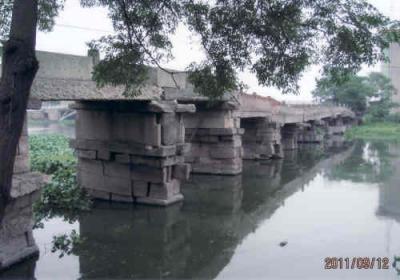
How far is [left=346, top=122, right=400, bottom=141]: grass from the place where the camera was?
3438 cm

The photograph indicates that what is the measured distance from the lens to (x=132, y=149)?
31.9 ft

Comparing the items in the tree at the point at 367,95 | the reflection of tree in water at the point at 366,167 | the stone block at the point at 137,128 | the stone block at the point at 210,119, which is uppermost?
the tree at the point at 367,95

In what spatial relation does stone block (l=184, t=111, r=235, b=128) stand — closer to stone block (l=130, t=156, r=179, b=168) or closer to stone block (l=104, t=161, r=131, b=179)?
stone block (l=130, t=156, r=179, b=168)

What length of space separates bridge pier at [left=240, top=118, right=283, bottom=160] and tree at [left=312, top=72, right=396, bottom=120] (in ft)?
78.4

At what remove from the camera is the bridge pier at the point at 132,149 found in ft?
31.5

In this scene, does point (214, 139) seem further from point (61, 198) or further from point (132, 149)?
point (61, 198)

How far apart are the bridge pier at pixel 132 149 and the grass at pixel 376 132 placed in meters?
27.2

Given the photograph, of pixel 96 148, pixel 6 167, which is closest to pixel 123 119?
pixel 96 148

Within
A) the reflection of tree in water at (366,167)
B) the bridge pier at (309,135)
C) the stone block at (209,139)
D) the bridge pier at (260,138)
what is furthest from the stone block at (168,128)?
the bridge pier at (309,135)

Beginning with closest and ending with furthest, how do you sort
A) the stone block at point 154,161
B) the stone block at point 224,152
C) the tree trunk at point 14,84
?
the tree trunk at point 14,84
the stone block at point 154,161
the stone block at point 224,152

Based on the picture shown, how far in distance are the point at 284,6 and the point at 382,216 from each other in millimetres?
6217

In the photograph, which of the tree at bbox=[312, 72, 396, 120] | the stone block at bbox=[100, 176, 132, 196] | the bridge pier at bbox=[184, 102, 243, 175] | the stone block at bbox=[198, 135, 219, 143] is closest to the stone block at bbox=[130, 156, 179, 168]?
the stone block at bbox=[100, 176, 132, 196]

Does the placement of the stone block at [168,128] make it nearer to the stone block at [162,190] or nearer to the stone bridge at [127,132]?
the stone bridge at [127,132]

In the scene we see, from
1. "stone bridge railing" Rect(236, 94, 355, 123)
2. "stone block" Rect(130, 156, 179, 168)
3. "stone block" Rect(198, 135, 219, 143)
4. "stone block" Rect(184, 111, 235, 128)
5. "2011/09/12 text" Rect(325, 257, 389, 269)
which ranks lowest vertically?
"2011/09/12 text" Rect(325, 257, 389, 269)
